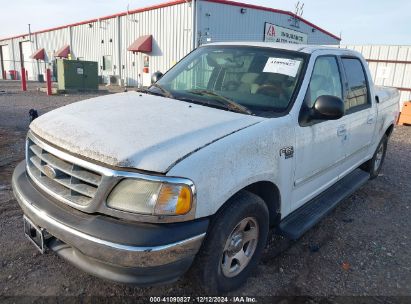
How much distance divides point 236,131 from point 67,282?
1833mm

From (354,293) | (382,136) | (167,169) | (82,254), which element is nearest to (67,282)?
(82,254)

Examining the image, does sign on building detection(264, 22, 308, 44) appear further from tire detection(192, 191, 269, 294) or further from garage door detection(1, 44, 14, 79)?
garage door detection(1, 44, 14, 79)

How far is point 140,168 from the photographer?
2016mm

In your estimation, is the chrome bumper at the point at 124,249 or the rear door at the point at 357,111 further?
the rear door at the point at 357,111

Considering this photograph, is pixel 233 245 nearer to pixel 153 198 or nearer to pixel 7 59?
pixel 153 198

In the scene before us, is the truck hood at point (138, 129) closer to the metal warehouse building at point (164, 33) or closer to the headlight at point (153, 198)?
the headlight at point (153, 198)

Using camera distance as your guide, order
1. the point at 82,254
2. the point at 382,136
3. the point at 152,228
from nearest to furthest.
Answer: the point at 152,228 < the point at 82,254 < the point at 382,136

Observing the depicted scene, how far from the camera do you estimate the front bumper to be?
1.93m

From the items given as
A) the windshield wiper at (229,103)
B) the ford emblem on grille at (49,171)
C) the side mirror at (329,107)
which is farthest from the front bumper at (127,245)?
the side mirror at (329,107)

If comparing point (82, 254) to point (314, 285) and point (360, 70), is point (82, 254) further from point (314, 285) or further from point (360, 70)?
point (360, 70)

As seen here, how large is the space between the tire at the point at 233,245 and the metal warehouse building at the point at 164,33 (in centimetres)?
1551

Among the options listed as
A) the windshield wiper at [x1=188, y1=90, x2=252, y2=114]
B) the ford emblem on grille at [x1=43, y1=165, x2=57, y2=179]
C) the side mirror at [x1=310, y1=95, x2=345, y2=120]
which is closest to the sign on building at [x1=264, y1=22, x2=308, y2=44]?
the windshield wiper at [x1=188, y1=90, x2=252, y2=114]

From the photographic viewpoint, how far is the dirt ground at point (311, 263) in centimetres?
272

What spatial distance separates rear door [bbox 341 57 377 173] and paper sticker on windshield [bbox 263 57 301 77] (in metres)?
0.94
